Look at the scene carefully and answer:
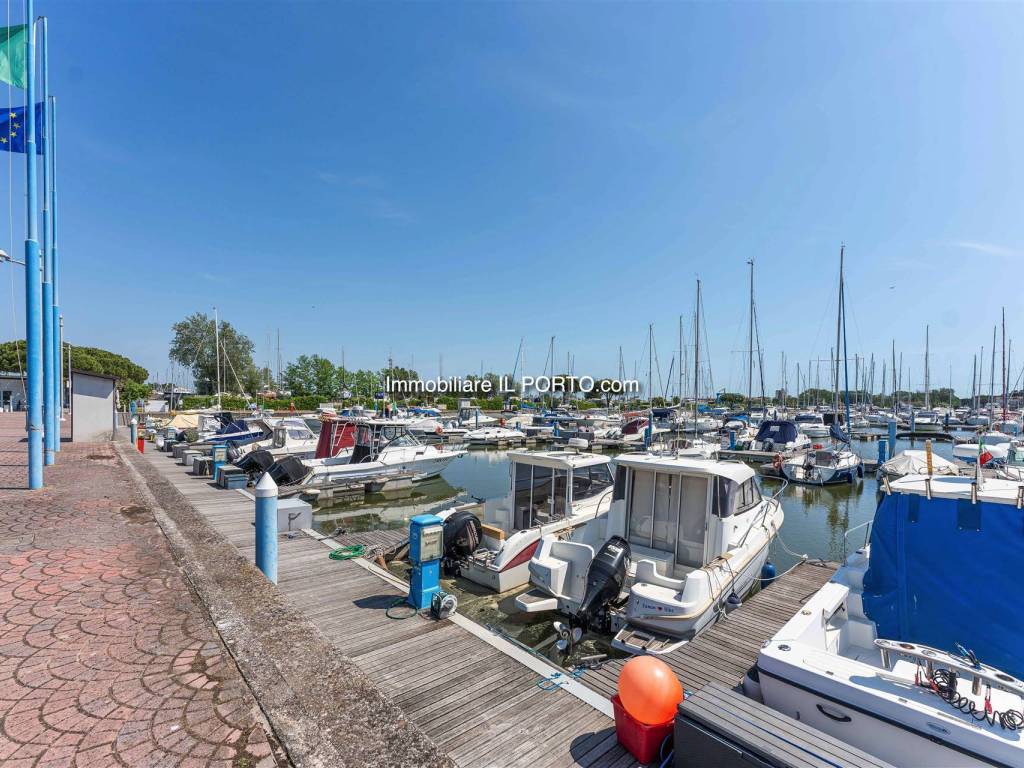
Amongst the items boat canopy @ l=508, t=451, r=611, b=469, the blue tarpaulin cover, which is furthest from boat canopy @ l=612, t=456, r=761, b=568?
the blue tarpaulin cover

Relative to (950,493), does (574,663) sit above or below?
below

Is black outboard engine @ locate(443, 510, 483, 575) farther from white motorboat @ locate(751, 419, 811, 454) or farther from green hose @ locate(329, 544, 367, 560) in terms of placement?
white motorboat @ locate(751, 419, 811, 454)

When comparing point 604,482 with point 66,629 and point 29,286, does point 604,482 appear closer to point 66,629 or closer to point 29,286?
point 66,629

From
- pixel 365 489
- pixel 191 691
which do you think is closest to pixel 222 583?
pixel 191 691

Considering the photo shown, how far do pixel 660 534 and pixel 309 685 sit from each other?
607 cm

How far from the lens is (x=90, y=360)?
6056 centimetres

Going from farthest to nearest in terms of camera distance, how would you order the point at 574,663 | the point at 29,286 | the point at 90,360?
the point at 90,360, the point at 29,286, the point at 574,663

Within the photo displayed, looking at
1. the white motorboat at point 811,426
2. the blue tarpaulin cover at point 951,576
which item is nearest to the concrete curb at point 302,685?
the blue tarpaulin cover at point 951,576

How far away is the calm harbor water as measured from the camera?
7.80 meters

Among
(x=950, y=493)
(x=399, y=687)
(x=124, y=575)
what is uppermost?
(x=950, y=493)

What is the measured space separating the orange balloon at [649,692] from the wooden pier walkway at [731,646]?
112 cm

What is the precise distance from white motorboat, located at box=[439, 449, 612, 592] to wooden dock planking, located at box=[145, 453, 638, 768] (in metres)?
1.97

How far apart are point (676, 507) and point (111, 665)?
7320 mm

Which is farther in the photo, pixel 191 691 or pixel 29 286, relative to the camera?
pixel 29 286
